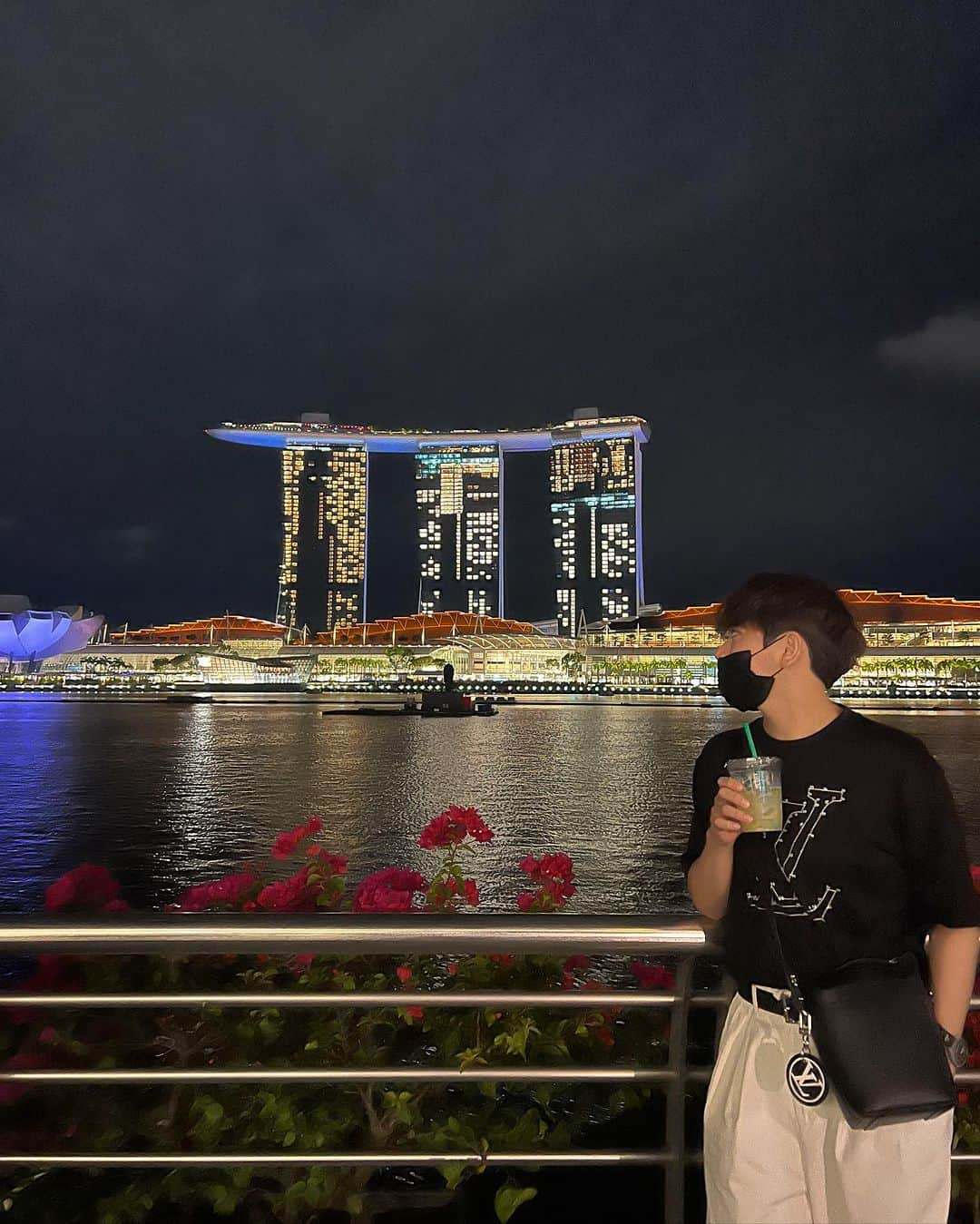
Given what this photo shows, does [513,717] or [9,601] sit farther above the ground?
[9,601]

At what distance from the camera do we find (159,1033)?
Result: 94.1 inches

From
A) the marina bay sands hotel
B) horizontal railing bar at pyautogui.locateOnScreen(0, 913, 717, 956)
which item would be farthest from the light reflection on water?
the marina bay sands hotel

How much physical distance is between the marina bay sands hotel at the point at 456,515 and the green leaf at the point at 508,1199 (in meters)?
138

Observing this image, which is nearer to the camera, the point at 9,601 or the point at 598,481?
the point at 9,601

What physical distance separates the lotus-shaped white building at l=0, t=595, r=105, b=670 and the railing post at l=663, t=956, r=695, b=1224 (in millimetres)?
97463

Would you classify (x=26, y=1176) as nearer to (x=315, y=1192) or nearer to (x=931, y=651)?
(x=315, y=1192)

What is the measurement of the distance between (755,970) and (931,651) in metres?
112

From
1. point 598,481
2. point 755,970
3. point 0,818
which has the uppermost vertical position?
point 598,481

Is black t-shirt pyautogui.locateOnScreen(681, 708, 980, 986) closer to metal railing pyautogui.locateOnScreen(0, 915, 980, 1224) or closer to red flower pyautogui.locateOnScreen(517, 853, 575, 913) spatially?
metal railing pyautogui.locateOnScreen(0, 915, 980, 1224)

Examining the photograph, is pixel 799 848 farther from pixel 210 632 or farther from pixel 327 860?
pixel 210 632

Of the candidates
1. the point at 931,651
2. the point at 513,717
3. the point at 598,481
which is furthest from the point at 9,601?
the point at 931,651

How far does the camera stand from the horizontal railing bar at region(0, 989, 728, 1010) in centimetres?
175

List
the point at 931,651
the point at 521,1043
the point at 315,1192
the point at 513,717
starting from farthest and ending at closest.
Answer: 1. the point at 931,651
2. the point at 513,717
3. the point at 521,1043
4. the point at 315,1192

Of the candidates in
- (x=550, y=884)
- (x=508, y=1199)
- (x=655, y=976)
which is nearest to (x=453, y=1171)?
(x=508, y=1199)
